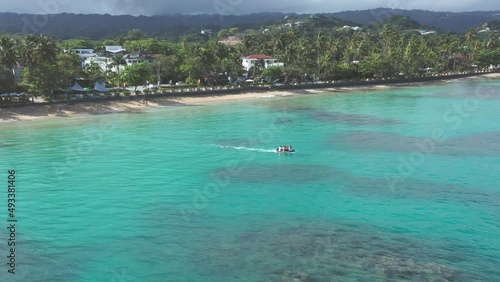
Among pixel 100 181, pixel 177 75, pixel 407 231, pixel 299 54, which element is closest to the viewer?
pixel 407 231

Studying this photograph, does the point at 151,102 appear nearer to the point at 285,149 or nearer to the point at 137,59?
the point at 137,59

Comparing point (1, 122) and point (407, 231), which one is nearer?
point (407, 231)

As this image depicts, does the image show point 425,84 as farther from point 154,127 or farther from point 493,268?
point 493,268

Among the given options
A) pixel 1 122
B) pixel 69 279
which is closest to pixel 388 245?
pixel 69 279

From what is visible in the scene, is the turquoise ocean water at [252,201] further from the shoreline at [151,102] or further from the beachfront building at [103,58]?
the beachfront building at [103,58]

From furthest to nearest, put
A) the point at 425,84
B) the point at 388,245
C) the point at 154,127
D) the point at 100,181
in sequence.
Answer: the point at 425,84, the point at 154,127, the point at 100,181, the point at 388,245

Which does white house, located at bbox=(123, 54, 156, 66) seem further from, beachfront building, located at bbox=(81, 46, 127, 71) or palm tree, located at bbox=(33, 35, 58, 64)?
palm tree, located at bbox=(33, 35, 58, 64)

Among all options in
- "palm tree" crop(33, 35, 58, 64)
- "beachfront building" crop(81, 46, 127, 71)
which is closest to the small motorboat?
"palm tree" crop(33, 35, 58, 64)

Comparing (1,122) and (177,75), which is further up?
(177,75)
